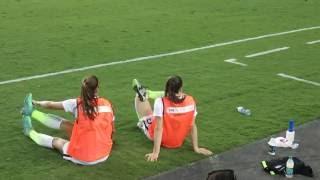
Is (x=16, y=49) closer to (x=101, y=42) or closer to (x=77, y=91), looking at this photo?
(x=101, y=42)

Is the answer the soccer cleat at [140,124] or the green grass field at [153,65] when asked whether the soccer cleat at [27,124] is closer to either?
the green grass field at [153,65]

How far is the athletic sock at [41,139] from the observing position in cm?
777

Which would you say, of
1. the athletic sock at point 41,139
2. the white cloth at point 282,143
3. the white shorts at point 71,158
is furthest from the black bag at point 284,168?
the athletic sock at point 41,139

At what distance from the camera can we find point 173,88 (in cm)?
736

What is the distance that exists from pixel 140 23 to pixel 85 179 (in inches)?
412

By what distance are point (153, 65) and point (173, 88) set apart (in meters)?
5.01

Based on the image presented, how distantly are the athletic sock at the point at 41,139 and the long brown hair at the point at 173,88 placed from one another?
172 cm

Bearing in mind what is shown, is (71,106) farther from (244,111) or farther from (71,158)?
(244,111)

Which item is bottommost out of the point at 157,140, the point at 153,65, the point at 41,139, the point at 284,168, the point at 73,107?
the point at 153,65

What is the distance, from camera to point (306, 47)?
14289 mm

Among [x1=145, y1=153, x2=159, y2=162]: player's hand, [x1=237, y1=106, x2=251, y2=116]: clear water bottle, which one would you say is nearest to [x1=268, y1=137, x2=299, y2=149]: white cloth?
[x1=237, y1=106, x2=251, y2=116]: clear water bottle

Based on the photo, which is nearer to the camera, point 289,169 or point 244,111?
point 289,169

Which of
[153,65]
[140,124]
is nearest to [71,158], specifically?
[140,124]

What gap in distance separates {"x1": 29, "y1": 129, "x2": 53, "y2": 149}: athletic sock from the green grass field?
0.32 ft
